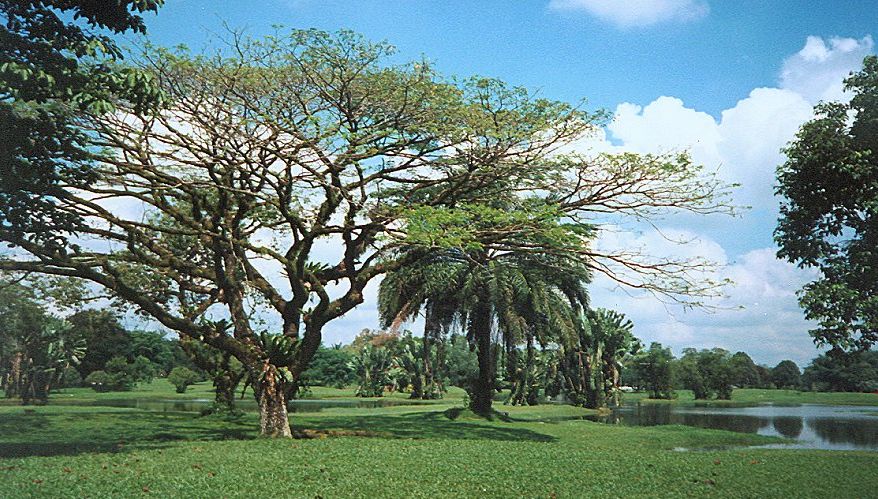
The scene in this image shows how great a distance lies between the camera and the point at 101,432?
18.9 meters

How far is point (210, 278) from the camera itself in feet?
63.9

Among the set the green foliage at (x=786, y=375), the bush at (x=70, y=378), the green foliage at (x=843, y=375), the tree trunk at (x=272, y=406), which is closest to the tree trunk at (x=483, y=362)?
the tree trunk at (x=272, y=406)

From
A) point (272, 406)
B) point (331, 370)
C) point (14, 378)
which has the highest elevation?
point (331, 370)

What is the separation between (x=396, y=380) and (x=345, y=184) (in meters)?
45.7

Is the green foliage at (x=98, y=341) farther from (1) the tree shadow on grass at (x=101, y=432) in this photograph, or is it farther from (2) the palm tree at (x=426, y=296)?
(2) the palm tree at (x=426, y=296)

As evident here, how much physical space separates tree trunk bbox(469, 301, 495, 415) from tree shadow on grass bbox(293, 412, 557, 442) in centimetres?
148

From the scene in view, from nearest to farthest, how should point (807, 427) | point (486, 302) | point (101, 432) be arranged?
point (101, 432) → point (486, 302) → point (807, 427)

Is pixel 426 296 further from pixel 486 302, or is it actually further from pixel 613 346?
pixel 613 346

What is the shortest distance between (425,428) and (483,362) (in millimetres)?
5834

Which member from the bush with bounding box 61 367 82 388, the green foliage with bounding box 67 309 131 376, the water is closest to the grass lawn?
the water

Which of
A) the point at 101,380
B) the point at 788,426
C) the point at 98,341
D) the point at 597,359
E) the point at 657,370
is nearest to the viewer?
the point at 788,426

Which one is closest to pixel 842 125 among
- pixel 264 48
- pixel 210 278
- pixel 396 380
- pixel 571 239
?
pixel 571 239

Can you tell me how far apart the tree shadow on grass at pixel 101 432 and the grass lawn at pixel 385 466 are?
0.18ft

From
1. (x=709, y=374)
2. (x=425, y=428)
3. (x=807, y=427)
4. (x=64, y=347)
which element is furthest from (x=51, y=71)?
(x=709, y=374)
